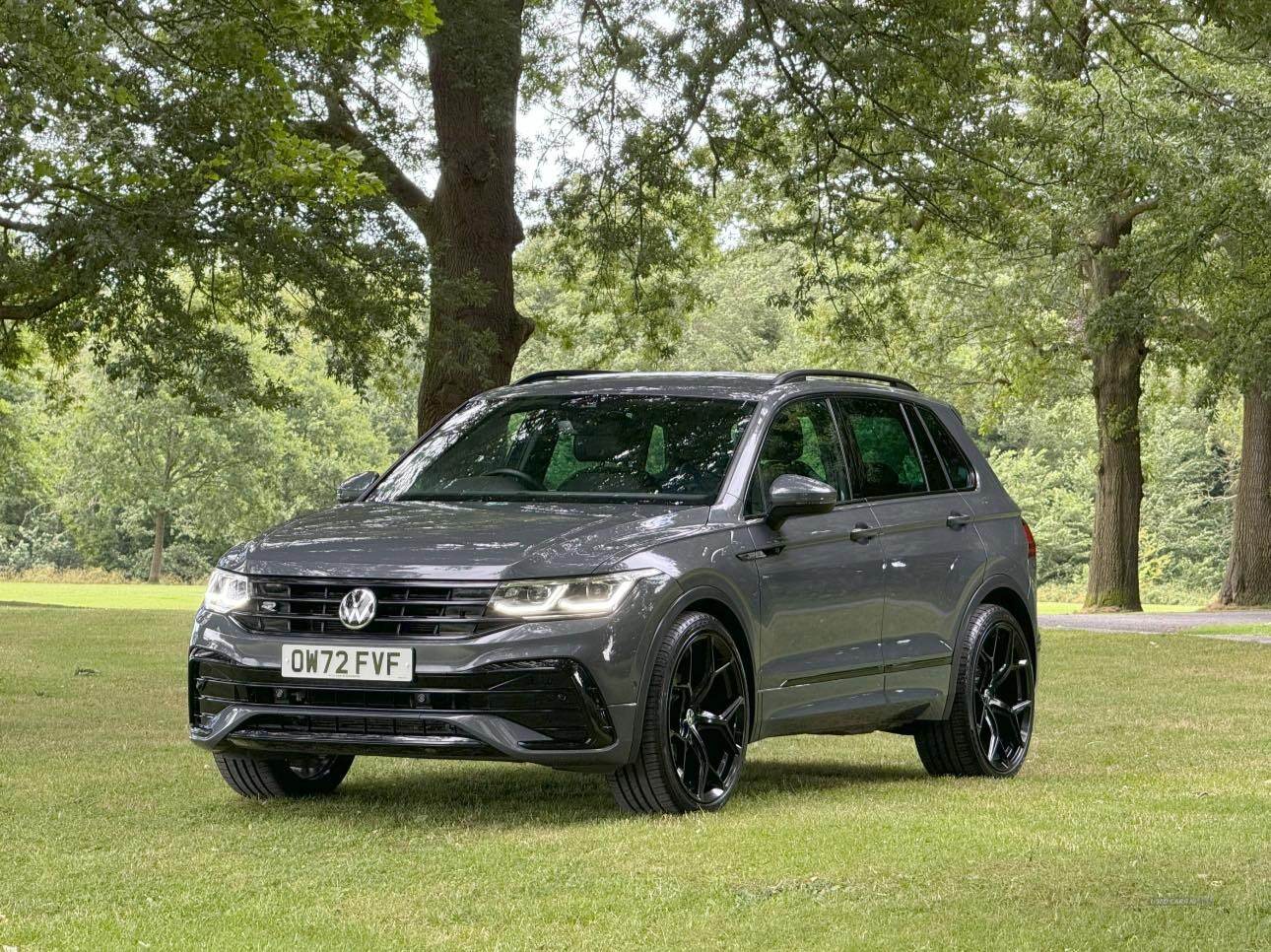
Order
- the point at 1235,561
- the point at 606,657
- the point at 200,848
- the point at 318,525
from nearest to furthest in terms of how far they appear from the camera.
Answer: the point at 200,848 → the point at 606,657 → the point at 318,525 → the point at 1235,561

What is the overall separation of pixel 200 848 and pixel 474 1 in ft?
43.0

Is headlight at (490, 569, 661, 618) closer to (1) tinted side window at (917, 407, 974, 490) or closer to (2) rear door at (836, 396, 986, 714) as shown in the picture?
(2) rear door at (836, 396, 986, 714)

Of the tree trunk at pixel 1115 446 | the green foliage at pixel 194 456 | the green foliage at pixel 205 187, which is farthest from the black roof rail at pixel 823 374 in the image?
the green foliage at pixel 194 456

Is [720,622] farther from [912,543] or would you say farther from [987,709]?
[987,709]

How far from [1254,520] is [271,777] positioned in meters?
27.8

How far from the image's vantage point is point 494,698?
7.14 meters

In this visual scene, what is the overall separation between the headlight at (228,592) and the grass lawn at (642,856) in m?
0.83

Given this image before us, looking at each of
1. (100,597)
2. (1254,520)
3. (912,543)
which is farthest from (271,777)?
(100,597)

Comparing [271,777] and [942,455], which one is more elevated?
[942,455]

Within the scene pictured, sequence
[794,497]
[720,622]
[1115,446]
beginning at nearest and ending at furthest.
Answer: [720,622] < [794,497] < [1115,446]

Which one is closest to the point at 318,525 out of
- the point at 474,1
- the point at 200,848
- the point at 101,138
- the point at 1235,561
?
the point at 200,848

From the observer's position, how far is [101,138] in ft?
56.5

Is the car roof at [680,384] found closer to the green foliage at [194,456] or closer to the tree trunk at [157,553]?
the green foliage at [194,456]

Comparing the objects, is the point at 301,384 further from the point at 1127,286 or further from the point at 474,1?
the point at 474,1
